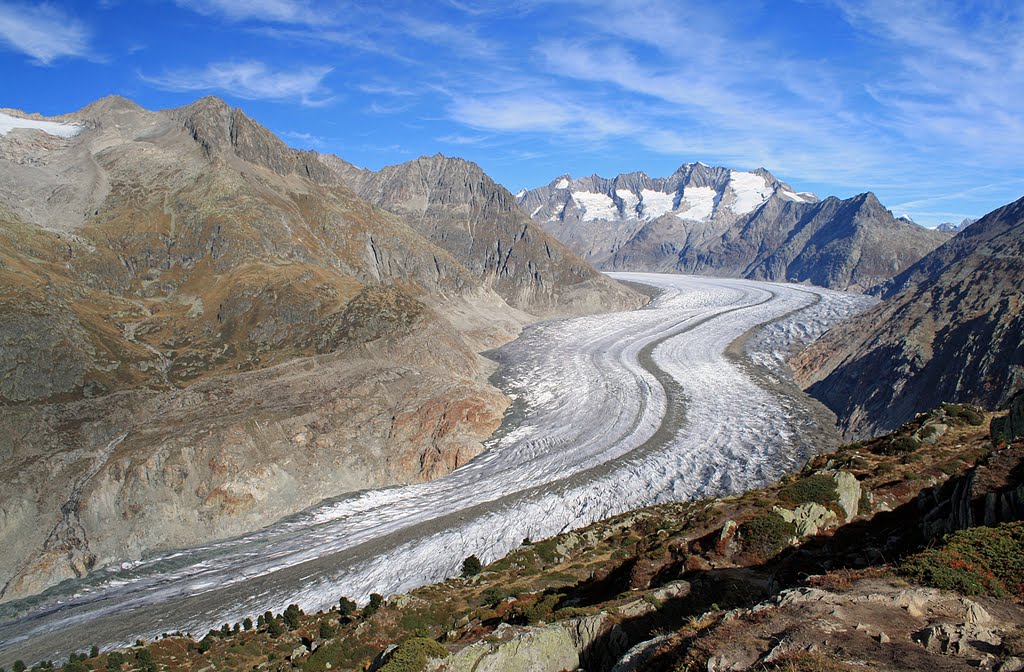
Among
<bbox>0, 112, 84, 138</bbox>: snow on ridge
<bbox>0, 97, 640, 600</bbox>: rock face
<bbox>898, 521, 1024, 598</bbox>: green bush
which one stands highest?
<bbox>0, 112, 84, 138</bbox>: snow on ridge

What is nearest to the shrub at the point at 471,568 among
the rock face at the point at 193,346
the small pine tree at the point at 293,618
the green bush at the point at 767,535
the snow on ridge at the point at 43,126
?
the small pine tree at the point at 293,618

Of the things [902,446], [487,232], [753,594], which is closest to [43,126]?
[487,232]

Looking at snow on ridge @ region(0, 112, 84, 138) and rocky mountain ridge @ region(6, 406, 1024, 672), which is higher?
snow on ridge @ region(0, 112, 84, 138)

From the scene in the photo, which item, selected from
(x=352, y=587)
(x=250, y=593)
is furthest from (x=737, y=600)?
(x=250, y=593)

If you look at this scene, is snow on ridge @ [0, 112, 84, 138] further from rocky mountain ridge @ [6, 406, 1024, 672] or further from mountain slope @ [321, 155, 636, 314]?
rocky mountain ridge @ [6, 406, 1024, 672]

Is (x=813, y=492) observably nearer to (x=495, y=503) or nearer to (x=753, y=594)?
(x=753, y=594)

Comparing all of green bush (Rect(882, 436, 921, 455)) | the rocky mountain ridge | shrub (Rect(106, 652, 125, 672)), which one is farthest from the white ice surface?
green bush (Rect(882, 436, 921, 455))
